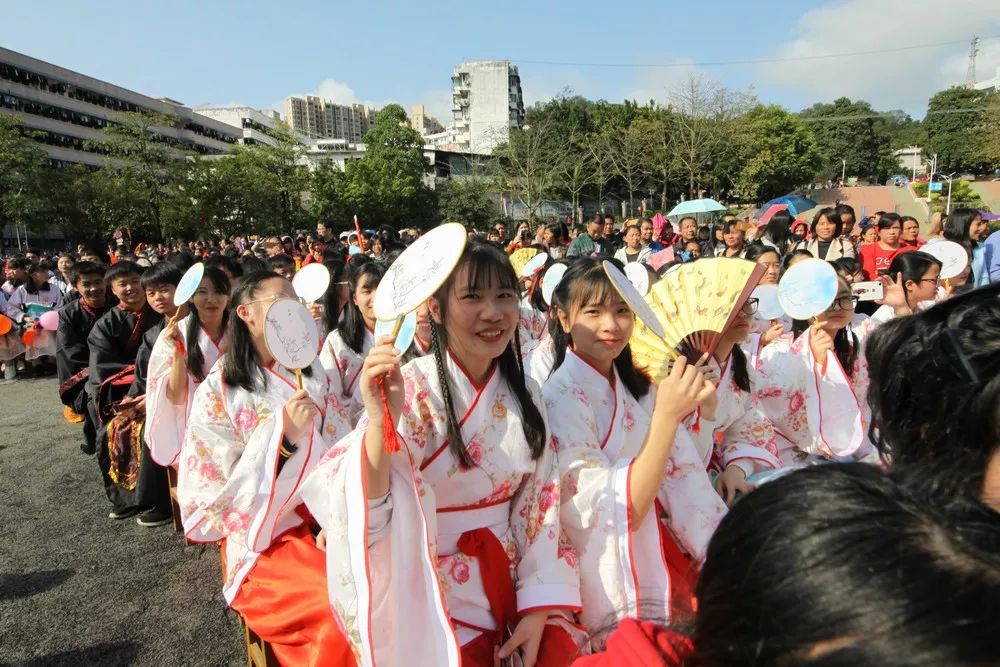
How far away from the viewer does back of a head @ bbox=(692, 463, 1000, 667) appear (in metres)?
0.68

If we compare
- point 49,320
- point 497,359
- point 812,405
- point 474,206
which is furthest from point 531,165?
point 497,359

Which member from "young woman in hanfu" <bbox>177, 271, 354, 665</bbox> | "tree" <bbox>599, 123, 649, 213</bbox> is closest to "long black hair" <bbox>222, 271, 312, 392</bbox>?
"young woman in hanfu" <bbox>177, 271, 354, 665</bbox>

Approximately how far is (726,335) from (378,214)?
42445 mm

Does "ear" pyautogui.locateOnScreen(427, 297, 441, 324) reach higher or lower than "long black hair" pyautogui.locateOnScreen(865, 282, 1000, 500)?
higher

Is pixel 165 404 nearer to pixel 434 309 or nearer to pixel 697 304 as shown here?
pixel 434 309

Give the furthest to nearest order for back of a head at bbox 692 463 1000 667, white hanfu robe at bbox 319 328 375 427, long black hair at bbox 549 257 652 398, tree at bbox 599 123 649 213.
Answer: tree at bbox 599 123 649 213 → white hanfu robe at bbox 319 328 375 427 → long black hair at bbox 549 257 652 398 → back of a head at bbox 692 463 1000 667

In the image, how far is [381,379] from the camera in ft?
5.77

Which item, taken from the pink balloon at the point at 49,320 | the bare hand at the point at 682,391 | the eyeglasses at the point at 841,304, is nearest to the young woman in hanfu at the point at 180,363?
the bare hand at the point at 682,391

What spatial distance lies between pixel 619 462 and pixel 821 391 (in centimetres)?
180

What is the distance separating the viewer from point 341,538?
74.7 inches

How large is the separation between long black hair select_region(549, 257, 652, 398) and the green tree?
41.2 meters

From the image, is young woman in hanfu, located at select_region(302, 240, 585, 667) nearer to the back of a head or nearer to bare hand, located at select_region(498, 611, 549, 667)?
Result: bare hand, located at select_region(498, 611, 549, 667)

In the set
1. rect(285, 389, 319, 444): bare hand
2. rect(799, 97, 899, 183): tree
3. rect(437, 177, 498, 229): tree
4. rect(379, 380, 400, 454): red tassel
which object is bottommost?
rect(285, 389, 319, 444): bare hand

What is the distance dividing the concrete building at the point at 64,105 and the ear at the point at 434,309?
40707mm
